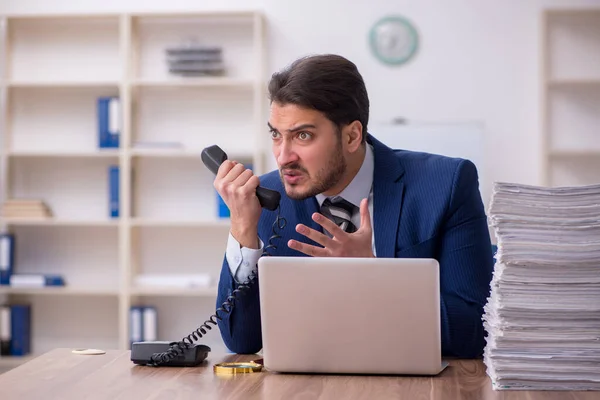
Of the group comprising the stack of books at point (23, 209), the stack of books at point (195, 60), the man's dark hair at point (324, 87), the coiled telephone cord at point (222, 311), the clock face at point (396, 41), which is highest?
the clock face at point (396, 41)

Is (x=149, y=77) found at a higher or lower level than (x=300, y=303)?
higher

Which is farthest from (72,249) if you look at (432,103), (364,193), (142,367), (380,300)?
(380,300)

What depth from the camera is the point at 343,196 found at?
2197 mm

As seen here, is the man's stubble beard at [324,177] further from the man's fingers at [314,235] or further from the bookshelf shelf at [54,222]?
the bookshelf shelf at [54,222]

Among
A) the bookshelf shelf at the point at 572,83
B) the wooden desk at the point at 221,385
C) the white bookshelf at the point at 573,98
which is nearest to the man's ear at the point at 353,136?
the wooden desk at the point at 221,385

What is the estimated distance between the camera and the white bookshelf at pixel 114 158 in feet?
15.7

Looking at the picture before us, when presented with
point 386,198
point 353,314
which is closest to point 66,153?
point 386,198

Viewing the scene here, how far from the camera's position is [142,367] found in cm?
158

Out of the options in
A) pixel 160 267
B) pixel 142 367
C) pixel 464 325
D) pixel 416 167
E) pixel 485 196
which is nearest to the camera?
pixel 142 367

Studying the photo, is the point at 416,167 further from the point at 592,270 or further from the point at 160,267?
the point at 160,267

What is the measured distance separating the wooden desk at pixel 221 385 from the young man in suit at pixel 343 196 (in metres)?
0.31

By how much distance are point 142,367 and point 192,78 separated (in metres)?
3.32

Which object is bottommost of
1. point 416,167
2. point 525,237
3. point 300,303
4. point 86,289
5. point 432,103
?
point 86,289

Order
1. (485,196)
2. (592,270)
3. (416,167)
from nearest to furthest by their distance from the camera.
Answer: (592,270)
(416,167)
(485,196)
